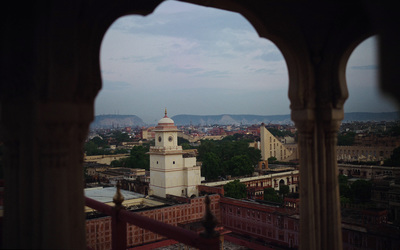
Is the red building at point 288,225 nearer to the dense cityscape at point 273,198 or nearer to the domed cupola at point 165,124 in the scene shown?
the dense cityscape at point 273,198

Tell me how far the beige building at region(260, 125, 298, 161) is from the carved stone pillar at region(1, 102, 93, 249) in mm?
53841

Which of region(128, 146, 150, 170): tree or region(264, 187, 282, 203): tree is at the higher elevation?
region(128, 146, 150, 170): tree

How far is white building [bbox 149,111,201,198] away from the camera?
30031mm

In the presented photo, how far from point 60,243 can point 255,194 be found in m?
32.1

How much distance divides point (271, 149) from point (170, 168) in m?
31.0

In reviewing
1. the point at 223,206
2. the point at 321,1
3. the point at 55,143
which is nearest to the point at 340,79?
the point at 321,1

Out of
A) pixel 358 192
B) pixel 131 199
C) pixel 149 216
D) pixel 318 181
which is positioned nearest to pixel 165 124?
pixel 131 199

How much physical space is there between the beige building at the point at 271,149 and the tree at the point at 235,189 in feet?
83.5

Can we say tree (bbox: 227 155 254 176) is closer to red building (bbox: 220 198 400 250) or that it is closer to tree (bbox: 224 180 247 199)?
tree (bbox: 224 180 247 199)

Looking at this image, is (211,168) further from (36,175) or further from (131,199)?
(36,175)

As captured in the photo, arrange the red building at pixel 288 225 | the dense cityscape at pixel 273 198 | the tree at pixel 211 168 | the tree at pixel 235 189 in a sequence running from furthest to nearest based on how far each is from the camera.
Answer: the tree at pixel 211 168 < the tree at pixel 235 189 < the dense cityscape at pixel 273 198 < the red building at pixel 288 225

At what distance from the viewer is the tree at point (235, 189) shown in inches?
1203

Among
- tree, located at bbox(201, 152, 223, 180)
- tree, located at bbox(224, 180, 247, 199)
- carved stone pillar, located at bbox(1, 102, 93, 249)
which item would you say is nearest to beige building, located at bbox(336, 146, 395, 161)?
tree, located at bbox(201, 152, 223, 180)

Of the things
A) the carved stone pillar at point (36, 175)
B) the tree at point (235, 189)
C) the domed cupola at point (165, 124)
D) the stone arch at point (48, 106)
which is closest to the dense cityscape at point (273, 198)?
the tree at point (235, 189)
